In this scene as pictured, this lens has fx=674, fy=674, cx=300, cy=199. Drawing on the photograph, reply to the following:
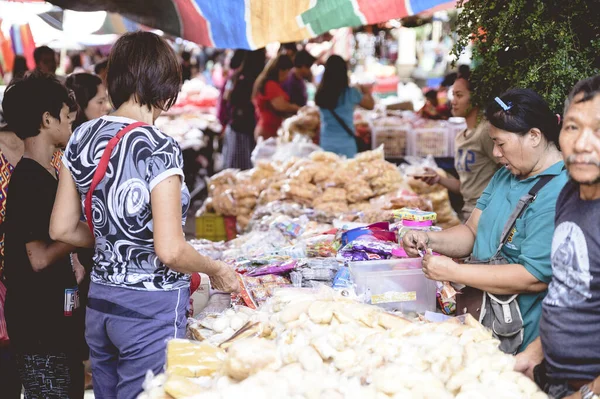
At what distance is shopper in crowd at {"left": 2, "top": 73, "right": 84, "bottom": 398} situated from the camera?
2.96 m

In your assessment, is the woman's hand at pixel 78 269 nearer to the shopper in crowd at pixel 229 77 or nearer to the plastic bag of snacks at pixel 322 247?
the plastic bag of snacks at pixel 322 247

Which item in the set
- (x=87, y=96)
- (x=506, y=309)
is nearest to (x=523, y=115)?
(x=506, y=309)

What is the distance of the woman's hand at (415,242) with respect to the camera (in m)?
3.07

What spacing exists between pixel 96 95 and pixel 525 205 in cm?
315

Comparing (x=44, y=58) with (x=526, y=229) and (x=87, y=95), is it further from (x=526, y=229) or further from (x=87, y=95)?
(x=526, y=229)

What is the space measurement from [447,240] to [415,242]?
0.48ft

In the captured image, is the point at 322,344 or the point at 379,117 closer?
the point at 322,344

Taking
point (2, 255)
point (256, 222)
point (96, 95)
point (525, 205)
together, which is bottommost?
point (256, 222)

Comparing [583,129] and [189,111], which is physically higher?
[583,129]

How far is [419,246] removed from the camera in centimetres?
307

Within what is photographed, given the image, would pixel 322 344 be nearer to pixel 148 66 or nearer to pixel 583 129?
pixel 583 129

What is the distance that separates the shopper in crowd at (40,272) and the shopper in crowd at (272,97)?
5.52 meters

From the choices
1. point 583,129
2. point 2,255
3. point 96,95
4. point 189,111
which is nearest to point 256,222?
point 96,95

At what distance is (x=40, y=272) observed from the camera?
304cm
